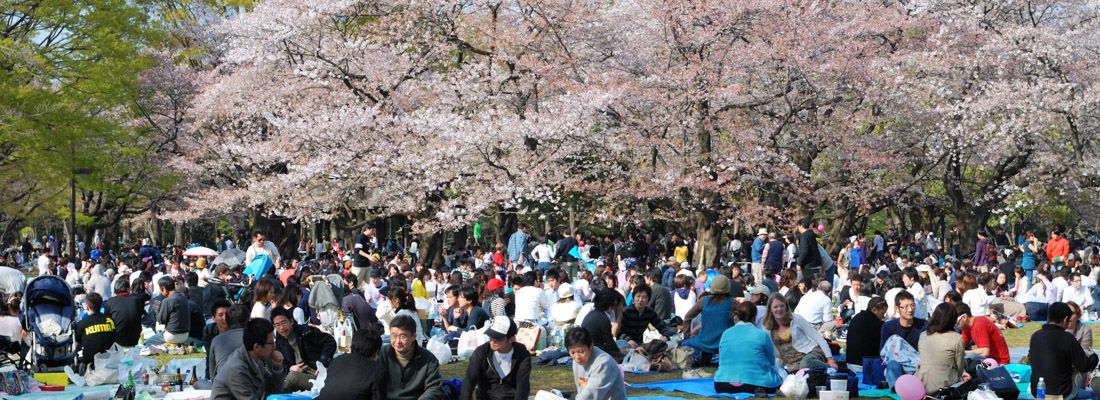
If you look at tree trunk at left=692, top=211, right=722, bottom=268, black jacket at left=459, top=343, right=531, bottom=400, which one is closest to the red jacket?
tree trunk at left=692, top=211, right=722, bottom=268

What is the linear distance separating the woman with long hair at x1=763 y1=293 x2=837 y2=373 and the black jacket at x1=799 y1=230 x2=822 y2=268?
7.03 m

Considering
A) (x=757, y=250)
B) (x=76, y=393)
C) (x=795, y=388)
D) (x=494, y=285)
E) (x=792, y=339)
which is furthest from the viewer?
(x=757, y=250)

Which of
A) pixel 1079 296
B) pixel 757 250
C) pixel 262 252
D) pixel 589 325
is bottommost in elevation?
pixel 1079 296

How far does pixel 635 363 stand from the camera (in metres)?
11.3

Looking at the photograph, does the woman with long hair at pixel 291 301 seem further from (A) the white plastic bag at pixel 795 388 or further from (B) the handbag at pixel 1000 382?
(B) the handbag at pixel 1000 382

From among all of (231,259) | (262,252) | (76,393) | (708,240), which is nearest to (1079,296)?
(708,240)

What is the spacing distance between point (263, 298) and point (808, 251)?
9349 millimetres

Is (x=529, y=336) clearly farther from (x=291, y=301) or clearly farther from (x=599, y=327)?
(x=291, y=301)

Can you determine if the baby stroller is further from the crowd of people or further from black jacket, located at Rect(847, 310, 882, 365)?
black jacket, located at Rect(847, 310, 882, 365)

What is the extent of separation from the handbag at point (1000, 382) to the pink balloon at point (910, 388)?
21.8 inches

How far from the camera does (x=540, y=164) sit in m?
23.9

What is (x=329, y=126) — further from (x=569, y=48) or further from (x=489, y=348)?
(x=489, y=348)

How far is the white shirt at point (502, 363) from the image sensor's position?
7.66 meters

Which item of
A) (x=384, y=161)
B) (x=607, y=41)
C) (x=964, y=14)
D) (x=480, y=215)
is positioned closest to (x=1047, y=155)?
(x=964, y=14)
